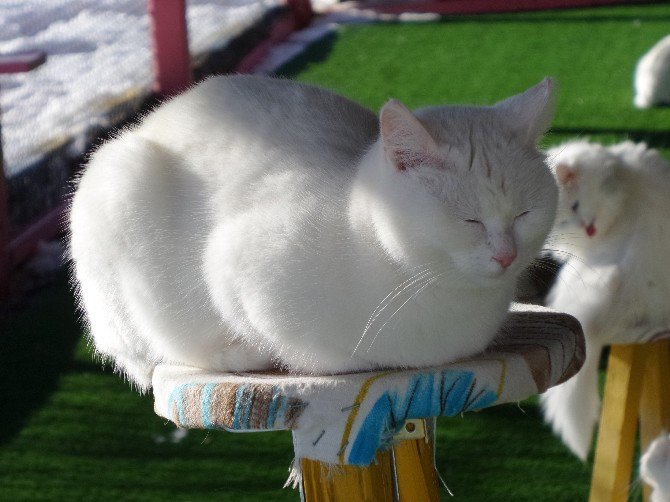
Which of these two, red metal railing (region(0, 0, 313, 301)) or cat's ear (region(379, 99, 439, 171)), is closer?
cat's ear (region(379, 99, 439, 171))

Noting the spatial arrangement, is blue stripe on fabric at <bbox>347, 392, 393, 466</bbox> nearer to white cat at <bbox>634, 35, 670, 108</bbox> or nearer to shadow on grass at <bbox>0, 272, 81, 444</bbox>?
shadow on grass at <bbox>0, 272, 81, 444</bbox>

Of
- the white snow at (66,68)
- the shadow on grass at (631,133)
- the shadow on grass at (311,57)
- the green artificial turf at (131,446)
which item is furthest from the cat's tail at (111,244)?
the shadow on grass at (311,57)

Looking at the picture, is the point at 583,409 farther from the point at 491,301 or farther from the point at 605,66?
the point at 605,66

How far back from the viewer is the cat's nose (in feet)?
2.52

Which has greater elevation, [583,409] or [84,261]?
[84,261]

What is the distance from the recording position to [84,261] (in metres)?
1.00

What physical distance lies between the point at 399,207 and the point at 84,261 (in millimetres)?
390

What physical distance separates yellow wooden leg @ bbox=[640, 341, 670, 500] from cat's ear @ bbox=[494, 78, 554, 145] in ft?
2.51

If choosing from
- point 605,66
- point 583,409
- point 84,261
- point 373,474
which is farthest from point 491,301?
point 605,66

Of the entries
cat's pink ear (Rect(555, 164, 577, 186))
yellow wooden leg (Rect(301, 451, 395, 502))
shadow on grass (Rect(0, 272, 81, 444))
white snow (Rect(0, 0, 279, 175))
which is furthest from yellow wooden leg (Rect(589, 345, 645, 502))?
white snow (Rect(0, 0, 279, 175))

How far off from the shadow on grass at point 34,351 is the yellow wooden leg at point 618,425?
1.16 metres

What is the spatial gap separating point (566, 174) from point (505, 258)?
1.09 m

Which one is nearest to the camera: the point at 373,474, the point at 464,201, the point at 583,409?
the point at 464,201

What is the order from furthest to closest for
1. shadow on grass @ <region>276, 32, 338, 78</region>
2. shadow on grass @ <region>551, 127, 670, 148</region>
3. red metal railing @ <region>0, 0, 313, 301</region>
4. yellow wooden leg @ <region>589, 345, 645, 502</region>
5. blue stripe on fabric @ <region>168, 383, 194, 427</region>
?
shadow on grass @ <region>276, 32, 338, 78</region> < shadow on grass @ <region>551, 127, 670, 148</region> < red metal railing @ <region>0, 0, 313, 301</region> < yellow wooden leg @ <region>589, 345, 645, 502</region> < blue stripe on fabric @ <region>168, 383, 194, 427</region>
